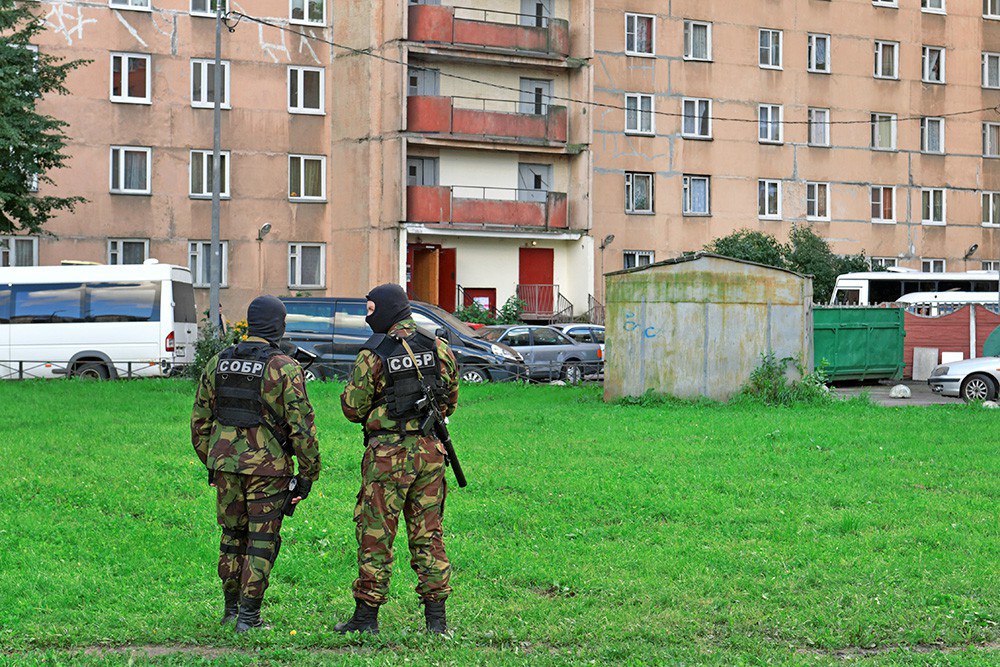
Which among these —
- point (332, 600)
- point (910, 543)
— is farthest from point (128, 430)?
point (910, 543)

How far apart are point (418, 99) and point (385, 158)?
2.11 meters

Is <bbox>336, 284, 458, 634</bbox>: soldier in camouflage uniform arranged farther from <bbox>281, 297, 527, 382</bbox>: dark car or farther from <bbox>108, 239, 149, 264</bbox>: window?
<bbox>108, 239, 149, 264</bbox>: window

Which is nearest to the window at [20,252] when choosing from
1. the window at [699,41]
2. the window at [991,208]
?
the window at [699,41]

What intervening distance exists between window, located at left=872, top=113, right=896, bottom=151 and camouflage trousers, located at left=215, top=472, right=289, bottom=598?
45892 mm

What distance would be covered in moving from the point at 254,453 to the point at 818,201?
4402 centimetres

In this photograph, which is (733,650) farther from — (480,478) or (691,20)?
(691,20)

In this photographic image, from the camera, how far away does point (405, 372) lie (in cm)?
753

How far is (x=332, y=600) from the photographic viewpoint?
27.7ft

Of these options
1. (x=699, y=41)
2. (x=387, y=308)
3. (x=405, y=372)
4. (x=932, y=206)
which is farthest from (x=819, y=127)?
(x=405, y=372)

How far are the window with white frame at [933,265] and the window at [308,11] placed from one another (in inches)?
987

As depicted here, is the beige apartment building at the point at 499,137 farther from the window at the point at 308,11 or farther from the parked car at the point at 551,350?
the parked car at the point at 551,350

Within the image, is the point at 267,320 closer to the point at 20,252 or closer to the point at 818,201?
the point at 20,252

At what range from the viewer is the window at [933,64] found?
51156 millimetres

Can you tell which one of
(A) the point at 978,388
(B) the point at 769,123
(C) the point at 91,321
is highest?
(B) the point at 769,123
